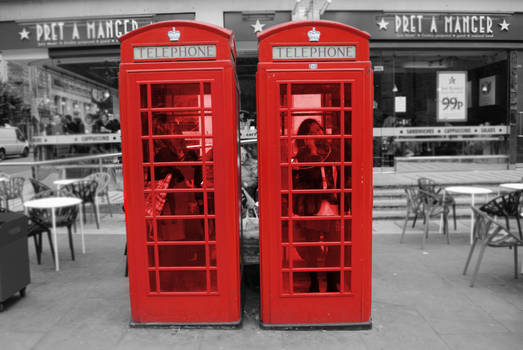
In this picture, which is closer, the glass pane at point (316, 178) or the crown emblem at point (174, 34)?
the crown emblem at point (174, 34)

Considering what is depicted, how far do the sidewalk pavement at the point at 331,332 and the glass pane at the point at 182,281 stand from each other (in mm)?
357

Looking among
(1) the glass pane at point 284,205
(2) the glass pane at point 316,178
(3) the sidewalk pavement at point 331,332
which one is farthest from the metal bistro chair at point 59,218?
(2) the glass pane at point 316,178

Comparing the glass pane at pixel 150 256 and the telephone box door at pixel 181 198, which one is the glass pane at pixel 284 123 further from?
the glass pane at pixel 150 256

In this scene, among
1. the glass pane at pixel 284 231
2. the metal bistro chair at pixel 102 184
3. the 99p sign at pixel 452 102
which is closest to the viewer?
the glass pane at pixel 284 231

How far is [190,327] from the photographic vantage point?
12.7 ft

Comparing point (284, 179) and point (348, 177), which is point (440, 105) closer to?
point (348, 177)

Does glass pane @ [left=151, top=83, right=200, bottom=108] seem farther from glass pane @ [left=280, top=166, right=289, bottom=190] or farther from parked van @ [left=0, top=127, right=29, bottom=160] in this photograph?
parked van @ [left=0, top=127, right=29, bottom=160]

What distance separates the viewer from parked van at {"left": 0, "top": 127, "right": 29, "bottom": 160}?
11.4 m

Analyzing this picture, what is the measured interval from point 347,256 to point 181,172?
5.36 feet

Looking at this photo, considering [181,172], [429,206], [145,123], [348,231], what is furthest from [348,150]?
[429,206]

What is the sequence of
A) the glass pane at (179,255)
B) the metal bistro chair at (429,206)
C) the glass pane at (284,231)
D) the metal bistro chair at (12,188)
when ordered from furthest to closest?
the metal bistro chair at (12,188), the metal bistro chair at (429,206), the glass pane at (179,255), the glass pane at (284,231)

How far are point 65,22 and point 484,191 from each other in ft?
31.4

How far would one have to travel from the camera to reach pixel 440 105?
11.5 m

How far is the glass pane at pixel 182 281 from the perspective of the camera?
393 cm
